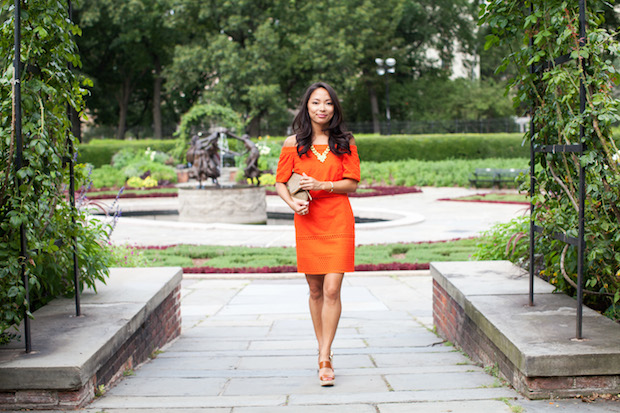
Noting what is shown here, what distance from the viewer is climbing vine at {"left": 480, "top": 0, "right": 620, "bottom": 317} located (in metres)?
3.49

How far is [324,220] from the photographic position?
155 inches

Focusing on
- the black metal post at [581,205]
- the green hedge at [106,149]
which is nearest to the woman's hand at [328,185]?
the black metal post at [581,205]

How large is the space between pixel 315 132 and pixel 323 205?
46 cm

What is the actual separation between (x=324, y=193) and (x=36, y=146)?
160 cm

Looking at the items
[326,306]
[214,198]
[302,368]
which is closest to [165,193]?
[214,198]

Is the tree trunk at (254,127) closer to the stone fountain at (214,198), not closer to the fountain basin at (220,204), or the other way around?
the stone fountain at (214,198)

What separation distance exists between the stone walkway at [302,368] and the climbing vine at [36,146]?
83 cm

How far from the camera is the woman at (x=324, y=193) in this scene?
392 centimetres

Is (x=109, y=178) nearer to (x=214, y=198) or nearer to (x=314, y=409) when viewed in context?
(x=214, y=198)

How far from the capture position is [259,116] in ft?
135

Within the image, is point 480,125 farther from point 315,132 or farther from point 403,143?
point 315,132

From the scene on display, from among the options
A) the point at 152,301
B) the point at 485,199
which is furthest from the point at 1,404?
the point at 485,199

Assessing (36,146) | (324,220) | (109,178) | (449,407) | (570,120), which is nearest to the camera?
(449,407)

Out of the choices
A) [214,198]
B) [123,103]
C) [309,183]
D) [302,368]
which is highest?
[123,103]
